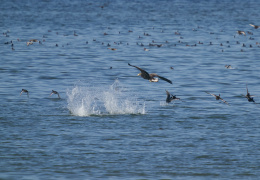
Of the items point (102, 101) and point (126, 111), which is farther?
point (102, 101)

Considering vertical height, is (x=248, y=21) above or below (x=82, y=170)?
above

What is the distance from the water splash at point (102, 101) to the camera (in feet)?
78.4

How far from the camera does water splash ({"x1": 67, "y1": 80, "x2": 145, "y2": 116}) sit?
23.9 meters

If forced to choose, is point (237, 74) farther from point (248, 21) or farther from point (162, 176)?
point (248, 21)

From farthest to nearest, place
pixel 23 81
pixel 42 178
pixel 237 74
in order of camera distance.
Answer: pixel 237 74 < pixel 23 81 < pixel 42 178

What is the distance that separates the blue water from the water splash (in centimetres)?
5

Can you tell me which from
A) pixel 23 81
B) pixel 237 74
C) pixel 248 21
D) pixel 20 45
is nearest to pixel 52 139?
pixel 23 81

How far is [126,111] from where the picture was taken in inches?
939

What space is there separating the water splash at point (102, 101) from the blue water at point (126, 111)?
5 centimetres

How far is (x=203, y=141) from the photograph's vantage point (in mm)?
19609

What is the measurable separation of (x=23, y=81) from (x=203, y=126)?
12.4 meters

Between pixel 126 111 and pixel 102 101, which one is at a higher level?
pixel 102 101

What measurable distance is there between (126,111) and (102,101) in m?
2.52

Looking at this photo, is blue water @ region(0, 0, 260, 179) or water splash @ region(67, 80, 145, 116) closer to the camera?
blue water @ region(0, 0, 260, 179)
